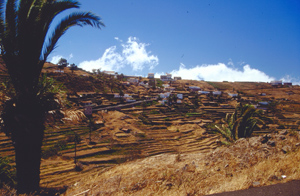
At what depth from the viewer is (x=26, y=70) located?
5410mm

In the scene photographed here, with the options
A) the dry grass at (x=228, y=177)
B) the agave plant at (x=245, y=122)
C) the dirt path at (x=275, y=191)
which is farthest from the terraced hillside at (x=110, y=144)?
the dirt path at (x=275, y=191)

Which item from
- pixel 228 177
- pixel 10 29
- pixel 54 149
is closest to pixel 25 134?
pixel 10 29

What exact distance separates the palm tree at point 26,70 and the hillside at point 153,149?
0.71 meters

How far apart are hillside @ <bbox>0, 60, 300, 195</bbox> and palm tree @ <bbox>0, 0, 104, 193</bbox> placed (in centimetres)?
71

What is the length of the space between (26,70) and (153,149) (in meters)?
22.6

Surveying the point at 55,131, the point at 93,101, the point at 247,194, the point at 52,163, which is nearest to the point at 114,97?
the point at 93,101

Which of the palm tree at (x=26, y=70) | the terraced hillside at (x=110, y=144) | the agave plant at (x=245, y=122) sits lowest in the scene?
the terraced hillside at (x=110, y=144)

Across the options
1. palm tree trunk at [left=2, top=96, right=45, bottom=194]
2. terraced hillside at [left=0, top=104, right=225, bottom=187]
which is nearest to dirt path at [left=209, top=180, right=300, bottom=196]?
palm tree trunk at [left=2, top=96, right=45, bottom=194]

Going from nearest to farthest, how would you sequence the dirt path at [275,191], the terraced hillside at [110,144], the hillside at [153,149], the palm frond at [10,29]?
the dirt path at [275,191] < the hillside at [153,149] < the palm frond at [10,29] < the terraced hillside at [110,144]

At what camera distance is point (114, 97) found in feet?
179

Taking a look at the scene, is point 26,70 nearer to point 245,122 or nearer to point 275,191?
point 275,191

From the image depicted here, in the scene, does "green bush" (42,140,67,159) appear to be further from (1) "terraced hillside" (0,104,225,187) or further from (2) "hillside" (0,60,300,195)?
(2) "hillside" (0,60,300,195)

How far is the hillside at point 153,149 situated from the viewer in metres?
4.71

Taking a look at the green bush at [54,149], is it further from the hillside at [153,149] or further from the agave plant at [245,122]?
the agave plant at [245,122]
